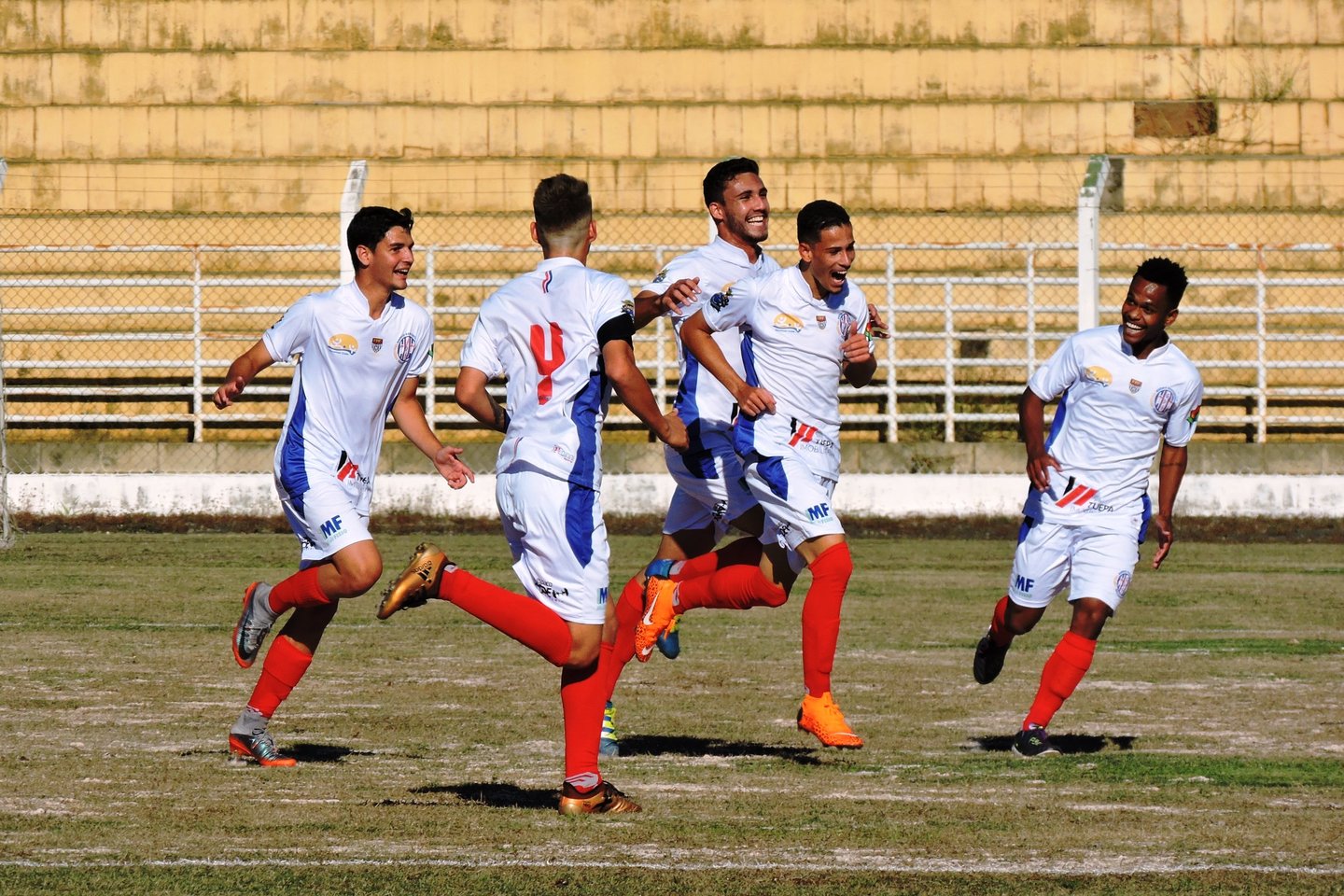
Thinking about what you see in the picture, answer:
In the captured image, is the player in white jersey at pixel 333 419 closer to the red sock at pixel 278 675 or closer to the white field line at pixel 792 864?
the red sock at pixel 278 675

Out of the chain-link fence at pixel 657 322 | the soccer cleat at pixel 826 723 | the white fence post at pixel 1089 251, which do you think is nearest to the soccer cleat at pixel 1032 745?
the soccer cleat at pixel 826 723

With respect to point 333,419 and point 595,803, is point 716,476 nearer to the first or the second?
point 333,419

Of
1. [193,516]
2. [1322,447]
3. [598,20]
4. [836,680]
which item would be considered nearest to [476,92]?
[598,20]

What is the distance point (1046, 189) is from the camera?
2275cm

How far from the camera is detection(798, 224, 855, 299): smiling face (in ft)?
27.8

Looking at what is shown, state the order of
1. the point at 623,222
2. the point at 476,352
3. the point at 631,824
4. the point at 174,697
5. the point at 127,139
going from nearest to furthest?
the point at 631,824
the point at 476,352
the point at 174,697
the point at 623,222
the point at 127,139

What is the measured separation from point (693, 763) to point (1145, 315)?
2.63m

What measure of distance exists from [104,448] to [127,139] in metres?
5.60

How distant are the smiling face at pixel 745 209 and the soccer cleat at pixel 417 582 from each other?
2.37 meters

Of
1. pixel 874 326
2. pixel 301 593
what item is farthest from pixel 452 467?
pixel 874 326

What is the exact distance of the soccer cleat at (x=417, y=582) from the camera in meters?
6.95

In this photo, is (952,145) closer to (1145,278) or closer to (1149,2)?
(1149,2)

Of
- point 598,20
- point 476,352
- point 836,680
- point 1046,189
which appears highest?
point 598,20

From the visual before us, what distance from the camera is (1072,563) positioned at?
8781 millimetres
